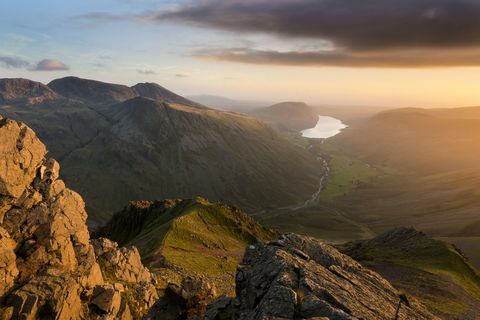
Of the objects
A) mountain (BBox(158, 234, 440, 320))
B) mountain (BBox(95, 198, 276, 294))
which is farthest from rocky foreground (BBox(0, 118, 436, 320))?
mountain (BBox(95, 198, 276, 294))

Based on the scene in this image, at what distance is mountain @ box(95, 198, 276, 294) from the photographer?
96.1 meters

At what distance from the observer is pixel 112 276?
6650cm

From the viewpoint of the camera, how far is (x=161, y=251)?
101062 mm

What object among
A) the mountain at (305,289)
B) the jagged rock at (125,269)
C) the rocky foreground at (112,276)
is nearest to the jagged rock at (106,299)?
the rocky foreground at (112,276)

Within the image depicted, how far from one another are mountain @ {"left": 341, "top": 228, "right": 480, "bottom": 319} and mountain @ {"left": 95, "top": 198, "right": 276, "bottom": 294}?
39.0 m

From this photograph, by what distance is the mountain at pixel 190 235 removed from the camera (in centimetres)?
9606

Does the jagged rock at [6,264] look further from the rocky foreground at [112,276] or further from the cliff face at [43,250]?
the rocky foreground at [112,276]

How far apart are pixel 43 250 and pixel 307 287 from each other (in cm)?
3776

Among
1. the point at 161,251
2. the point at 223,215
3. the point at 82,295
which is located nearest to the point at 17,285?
the point at 82,295

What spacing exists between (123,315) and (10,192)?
21246mm


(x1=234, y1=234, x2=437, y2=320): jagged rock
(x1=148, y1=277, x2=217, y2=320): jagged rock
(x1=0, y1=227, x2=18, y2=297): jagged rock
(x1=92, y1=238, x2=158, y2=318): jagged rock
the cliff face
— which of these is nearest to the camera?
(x1=234, y1=234, x2=437, y2=320): jagged rock

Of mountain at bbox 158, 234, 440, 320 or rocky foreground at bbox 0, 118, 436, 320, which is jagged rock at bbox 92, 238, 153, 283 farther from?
mountain at bbox 158, 234, 440, 320

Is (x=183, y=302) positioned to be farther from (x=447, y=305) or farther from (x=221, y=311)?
(x=447, y=305)

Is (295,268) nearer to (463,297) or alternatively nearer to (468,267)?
(463,297)
